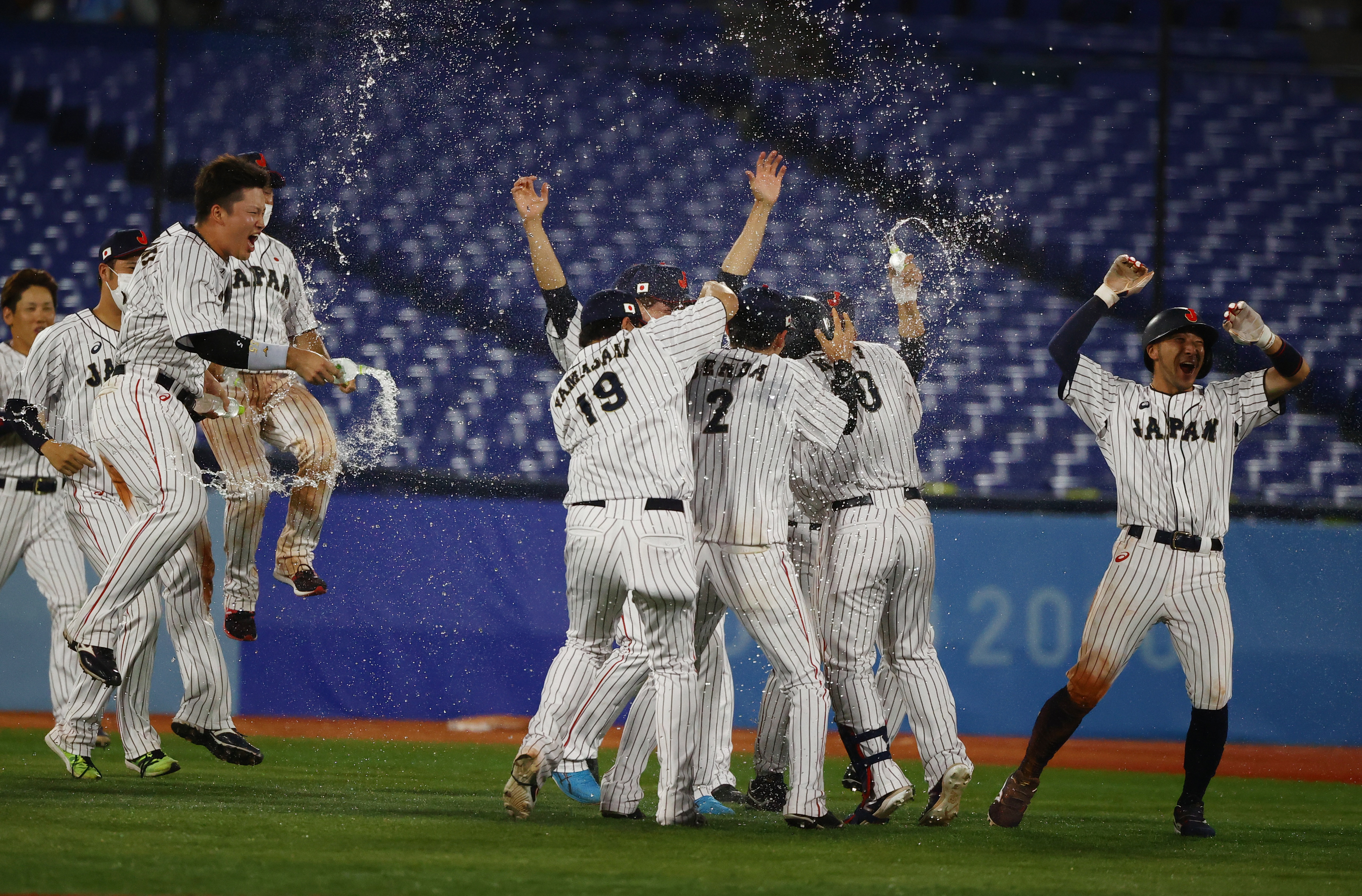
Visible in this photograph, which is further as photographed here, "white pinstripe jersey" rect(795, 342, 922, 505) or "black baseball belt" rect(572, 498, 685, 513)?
"white pinstripe jersey" rect(795, 342, 922, 505)

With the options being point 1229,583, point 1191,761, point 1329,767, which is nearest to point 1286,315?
point 1229,583

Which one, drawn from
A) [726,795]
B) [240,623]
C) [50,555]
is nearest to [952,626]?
[726,795]

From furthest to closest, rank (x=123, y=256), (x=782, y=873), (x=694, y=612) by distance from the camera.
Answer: (x=123, y=256) < (x=694, y=612) < (x=782, y=873)

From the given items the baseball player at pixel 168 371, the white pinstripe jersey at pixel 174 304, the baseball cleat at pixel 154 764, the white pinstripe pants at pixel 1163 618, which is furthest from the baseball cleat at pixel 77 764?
the white pinstripe pants at pixel 1163 618

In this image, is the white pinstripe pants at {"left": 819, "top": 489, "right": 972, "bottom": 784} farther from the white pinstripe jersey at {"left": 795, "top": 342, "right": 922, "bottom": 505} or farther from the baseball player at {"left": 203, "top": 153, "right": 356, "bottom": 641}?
the baseball player at {"left": 203, "top": 153, "right": 356, "bottom": 641}

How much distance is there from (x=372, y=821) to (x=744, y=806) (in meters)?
1.63

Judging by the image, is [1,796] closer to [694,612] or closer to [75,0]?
[694,612]

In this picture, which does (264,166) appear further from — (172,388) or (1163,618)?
(1163,618)

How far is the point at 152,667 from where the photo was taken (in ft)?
20.1

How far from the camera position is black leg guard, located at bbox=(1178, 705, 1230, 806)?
529 cm

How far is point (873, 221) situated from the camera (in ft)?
38.0

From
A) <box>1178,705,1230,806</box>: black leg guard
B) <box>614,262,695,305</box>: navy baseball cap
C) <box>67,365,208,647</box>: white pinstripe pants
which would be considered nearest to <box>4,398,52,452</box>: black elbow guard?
<box>67,365,208,647</box>: white pinstripe pants

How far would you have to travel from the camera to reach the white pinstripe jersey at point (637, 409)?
474 cm

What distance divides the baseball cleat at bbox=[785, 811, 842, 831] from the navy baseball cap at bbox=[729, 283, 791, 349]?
1.59 m
